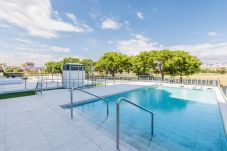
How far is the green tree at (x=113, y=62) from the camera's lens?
2678 cm

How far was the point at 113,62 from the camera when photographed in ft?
88.2

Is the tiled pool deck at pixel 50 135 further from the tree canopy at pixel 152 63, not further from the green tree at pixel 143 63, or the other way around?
the green tree at pixel 143 63

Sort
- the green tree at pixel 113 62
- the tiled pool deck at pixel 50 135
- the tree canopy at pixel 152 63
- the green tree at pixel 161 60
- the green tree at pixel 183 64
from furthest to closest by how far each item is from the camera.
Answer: the green tree at pixel 113 62, the green tree at pixel 161 60, the tree canopy at pixel 152 63, the green tree at pixel 183 64, the tiled pool deck at pixel 50 135

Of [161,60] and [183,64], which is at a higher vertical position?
[161,60]

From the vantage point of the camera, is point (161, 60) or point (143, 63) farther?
point (143, 63)

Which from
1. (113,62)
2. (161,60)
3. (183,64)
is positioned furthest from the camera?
(113,62)

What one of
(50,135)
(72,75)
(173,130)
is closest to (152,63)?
(72,75)

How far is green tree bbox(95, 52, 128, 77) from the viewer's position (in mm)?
26781

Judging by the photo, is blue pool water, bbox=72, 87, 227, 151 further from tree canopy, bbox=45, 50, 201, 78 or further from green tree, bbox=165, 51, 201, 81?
tree canopy, bbox=45, 50, 201, 78

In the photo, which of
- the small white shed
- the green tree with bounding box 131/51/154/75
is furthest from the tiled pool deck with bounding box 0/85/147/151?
the green tree with bounding box 131/51/154/75

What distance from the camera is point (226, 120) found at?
4922mm

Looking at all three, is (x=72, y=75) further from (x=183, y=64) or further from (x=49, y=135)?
(x=183, y=64)

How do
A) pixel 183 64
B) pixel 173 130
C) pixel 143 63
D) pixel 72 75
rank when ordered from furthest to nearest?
pixel 143 63
pixel 183 64
pixel 72 75
pixel 173 130

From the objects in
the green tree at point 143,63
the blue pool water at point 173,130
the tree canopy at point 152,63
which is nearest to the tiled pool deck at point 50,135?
the blue pool water at point 173,130
